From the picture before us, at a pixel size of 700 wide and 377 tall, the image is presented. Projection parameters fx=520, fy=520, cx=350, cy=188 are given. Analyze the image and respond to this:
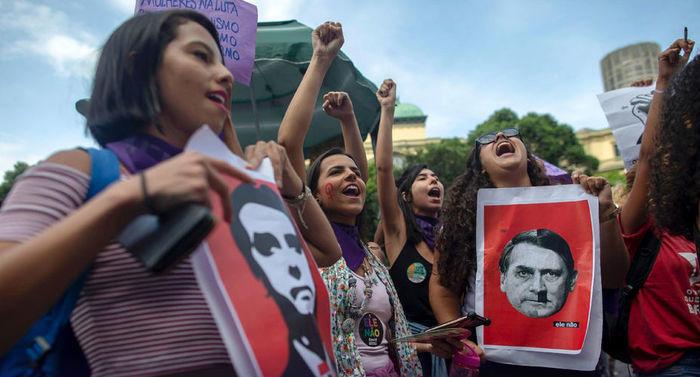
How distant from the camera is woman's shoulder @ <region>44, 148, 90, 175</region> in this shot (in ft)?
3.31

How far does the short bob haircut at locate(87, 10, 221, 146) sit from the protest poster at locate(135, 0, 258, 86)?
1.75 m

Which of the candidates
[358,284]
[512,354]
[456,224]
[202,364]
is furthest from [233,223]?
[456,224]

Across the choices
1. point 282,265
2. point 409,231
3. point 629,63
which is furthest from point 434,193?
point 629,63

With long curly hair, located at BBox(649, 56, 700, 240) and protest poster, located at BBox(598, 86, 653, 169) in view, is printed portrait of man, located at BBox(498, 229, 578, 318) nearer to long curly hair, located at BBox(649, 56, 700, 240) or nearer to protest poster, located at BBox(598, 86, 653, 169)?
long curly hair, located at BBox(649, 56, 700, 240)

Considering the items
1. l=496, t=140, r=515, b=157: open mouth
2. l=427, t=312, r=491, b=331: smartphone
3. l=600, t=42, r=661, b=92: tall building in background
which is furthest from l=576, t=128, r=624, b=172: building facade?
l=427, t=312, r=491, b=331: smartphone

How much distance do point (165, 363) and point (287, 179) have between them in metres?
0.70

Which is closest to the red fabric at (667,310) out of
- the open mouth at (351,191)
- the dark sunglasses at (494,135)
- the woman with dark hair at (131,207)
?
the dark sunglasses at (494,135)

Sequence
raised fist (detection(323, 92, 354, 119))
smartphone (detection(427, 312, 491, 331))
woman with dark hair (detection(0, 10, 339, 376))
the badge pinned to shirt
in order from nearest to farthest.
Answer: woman with dark hair (detection(0, 10, 339, 376))
smartphone (detection(427, 312, 491, 331))
raised fist (detection(323, 92, 354, 119))
the badge pinned to shirt

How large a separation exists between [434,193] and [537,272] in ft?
4.70

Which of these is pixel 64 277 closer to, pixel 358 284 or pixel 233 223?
pixel 233 223

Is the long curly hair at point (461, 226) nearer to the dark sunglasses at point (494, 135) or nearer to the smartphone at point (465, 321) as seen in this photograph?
the dark sunglasses at point (494, 135)

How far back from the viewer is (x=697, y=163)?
6.63 feet

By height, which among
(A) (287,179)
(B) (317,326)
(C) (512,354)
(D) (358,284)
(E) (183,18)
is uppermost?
(E) (183,18)

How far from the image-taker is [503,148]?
3062 millimetres
